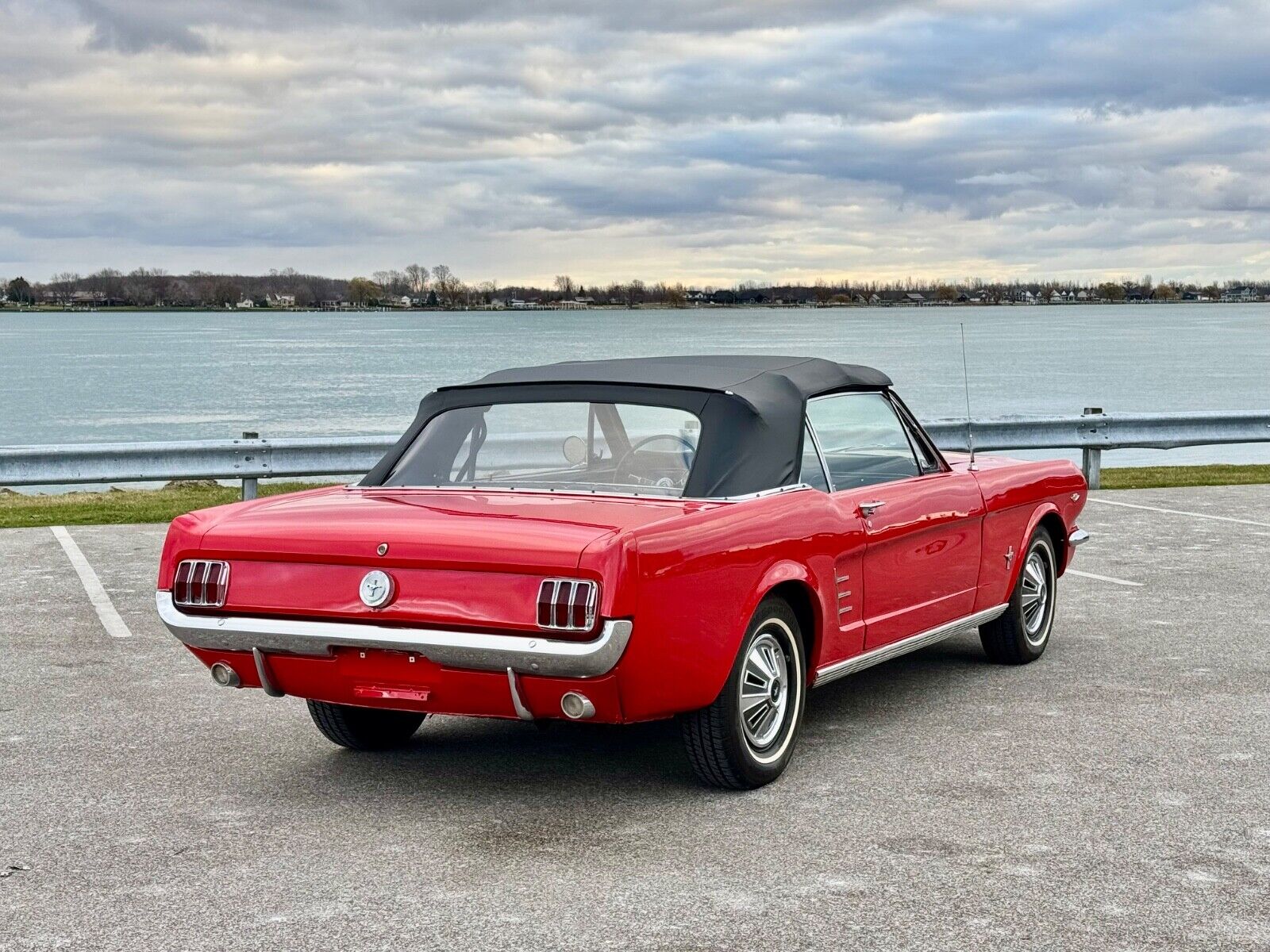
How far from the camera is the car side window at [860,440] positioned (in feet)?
19.7

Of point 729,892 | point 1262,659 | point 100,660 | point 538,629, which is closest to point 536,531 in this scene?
point 538,629

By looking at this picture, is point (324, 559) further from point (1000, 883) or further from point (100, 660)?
point (100, 660)

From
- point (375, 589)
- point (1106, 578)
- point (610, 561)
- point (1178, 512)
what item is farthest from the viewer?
point (1178, 512)

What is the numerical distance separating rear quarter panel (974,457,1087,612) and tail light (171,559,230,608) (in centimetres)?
334

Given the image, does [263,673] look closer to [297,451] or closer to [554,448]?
[554,448]

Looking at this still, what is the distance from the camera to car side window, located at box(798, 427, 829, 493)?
5.79 metres

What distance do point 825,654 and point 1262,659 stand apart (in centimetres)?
294

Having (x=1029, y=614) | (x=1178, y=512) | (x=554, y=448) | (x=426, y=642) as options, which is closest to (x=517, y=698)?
(x=426, y=642)

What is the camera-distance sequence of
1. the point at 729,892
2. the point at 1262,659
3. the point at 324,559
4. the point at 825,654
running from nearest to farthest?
the point at 729,892, the point at 324,559, the point at 825,654, the point at 1262,659

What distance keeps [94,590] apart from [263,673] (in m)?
5.04

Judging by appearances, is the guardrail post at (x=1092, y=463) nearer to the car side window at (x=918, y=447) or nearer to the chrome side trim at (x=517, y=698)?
the car side window at (x=918, y=447)

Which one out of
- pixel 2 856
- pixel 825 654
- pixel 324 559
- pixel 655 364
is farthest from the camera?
pixel 655 364

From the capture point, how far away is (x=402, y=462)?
5.96 meters

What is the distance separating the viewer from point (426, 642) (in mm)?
4754
